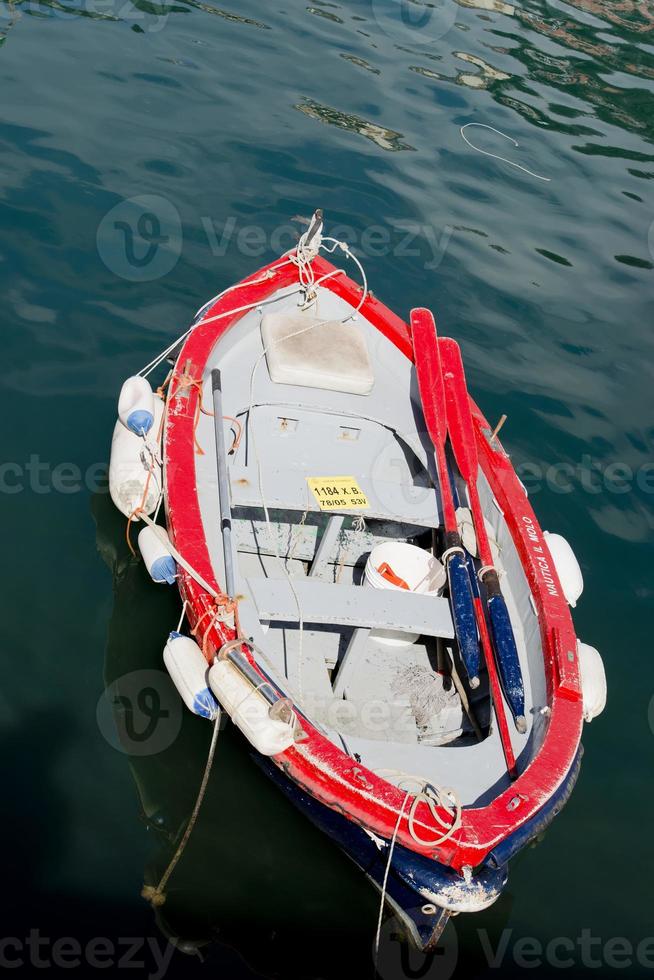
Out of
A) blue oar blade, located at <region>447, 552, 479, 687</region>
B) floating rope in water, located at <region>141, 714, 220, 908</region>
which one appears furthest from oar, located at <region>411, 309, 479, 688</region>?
floating rope in water, located at <region>141, 714, 220, 908</region>

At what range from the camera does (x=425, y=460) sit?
672 centimetres

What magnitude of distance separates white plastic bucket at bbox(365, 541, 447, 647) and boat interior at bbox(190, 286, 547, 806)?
0.12 meters

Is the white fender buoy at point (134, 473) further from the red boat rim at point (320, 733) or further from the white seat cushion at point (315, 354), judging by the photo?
the white seat cushion at point (315, 354)

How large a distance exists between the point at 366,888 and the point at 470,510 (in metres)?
2.62

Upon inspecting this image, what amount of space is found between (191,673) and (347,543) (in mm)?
2038

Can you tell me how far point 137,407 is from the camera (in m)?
6.27

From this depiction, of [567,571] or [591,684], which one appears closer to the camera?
[591,684]

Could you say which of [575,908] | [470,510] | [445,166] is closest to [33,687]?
[470,510]

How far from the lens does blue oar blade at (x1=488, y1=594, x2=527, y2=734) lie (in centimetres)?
493

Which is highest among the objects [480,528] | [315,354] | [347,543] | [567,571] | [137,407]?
[315,354]

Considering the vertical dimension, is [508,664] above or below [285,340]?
below

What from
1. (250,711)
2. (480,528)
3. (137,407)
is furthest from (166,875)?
(137,407)

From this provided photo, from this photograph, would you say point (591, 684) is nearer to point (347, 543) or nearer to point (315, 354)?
point (347, 543)

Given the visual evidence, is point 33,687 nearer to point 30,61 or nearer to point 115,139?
point 115,139
